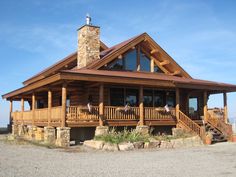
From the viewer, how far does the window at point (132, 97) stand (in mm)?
23897

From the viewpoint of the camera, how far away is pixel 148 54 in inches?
1016

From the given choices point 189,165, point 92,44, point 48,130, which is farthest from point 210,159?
point 92,44

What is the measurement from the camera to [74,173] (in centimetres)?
1019

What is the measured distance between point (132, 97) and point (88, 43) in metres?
4.75

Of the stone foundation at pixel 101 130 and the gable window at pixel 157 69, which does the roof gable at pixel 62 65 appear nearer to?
the gable window at pixel 157 69

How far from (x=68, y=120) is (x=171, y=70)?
1072 cm

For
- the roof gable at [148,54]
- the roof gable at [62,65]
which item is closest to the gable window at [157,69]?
the roof gable at [148,54]

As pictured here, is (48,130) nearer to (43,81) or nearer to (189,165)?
(43,81)

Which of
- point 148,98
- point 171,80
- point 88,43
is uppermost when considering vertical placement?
point 88,43

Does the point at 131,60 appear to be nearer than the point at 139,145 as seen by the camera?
No

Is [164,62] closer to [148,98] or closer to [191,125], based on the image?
[148,98]

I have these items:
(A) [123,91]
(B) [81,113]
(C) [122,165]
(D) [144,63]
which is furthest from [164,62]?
(C) [122,165]

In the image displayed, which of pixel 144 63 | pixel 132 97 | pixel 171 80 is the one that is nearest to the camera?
pixel 171 80

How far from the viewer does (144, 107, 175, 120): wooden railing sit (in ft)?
75.2
